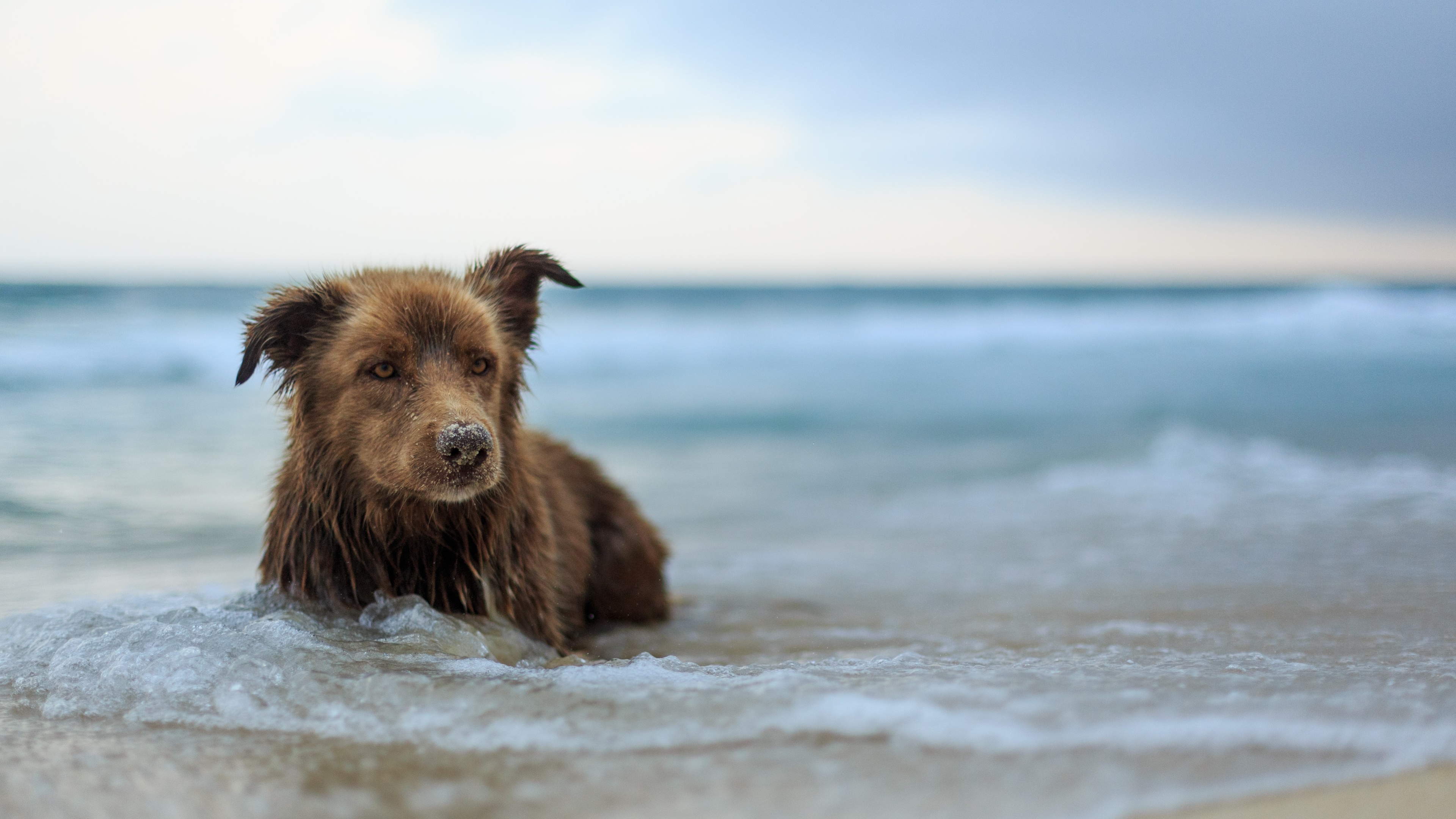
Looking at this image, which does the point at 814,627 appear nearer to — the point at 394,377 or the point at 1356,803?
the point at 394,377

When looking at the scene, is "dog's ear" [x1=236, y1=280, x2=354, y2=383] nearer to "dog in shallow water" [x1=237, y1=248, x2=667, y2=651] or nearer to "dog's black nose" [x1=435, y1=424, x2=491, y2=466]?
"dog in shallow water" [x1=237, y1=248, x2=667, y2=651]

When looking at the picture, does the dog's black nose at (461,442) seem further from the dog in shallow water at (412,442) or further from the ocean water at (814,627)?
the ocean water at (814,627)

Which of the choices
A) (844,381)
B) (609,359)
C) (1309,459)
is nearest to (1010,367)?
(844,381)

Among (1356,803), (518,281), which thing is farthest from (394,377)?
(1356,803)

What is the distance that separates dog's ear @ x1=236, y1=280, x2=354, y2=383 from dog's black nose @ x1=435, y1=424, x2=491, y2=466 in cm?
88

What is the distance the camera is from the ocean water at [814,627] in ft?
7.41

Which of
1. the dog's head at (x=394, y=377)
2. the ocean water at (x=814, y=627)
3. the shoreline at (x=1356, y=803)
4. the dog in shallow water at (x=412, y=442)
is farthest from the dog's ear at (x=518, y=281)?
the shoreline at (x=1356, y=803)

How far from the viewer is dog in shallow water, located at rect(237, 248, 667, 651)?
3572mm

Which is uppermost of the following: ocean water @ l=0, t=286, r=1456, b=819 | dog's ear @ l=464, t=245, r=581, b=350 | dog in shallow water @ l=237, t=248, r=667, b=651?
dog's ear @ l=464, t=245, r=581, b=350

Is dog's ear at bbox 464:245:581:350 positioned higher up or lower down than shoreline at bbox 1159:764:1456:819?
higher up

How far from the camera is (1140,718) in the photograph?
245cm

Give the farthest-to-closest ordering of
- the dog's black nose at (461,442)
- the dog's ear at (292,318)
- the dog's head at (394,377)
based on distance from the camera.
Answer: the dog's ear at (292,318) < the dog's head at (394,377) < the dog's black nose at (461,442)

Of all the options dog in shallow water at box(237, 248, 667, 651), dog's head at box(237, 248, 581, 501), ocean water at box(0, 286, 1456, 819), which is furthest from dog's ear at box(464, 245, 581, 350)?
ocean water at box(0, 286, 1456, 819)

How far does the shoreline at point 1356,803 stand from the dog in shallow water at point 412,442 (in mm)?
2441
